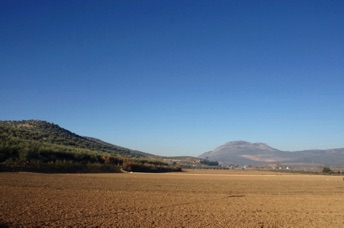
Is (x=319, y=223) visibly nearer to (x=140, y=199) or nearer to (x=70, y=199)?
(x=140, y=199)

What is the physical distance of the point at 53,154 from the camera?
56.2 m

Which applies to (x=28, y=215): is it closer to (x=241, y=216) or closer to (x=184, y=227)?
(x=184, y=227)

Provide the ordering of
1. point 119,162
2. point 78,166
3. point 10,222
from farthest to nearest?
point 119,162
point 78,166
point 10,222

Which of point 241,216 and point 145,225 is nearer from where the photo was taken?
point 145,225

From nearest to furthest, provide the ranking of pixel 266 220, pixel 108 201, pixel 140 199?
pixel 266 220 → pixel 108 201 → pixel 140 199

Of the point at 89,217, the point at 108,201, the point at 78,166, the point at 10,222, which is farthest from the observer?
the point at 78,166

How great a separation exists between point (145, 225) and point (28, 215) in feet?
15.7

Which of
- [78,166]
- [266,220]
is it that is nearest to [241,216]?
[266,220]

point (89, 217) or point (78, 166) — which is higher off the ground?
point (78, 166)

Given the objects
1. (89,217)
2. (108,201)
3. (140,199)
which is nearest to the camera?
(89,217)

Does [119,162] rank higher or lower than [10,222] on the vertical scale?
higher

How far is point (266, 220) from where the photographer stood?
56.8 feet

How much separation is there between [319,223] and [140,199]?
10501 mm

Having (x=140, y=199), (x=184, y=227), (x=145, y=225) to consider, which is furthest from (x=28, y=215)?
(x=140, y=199)
